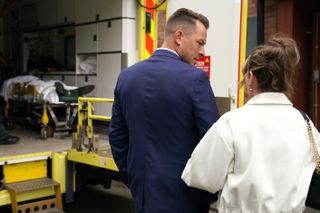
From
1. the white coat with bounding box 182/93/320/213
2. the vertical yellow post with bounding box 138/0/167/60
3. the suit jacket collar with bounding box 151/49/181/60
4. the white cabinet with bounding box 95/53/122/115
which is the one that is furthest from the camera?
Answer: the white cabinet with bounding box 95/53/122/115

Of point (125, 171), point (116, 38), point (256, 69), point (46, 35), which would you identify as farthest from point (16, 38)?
point (256, 69)

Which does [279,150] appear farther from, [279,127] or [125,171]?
[125,171]

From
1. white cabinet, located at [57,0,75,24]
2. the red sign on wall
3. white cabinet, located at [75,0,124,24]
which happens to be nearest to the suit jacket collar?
the red sign on wall

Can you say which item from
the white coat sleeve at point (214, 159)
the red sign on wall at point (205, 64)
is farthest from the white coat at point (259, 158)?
the red sign on wall at point (205, 64)

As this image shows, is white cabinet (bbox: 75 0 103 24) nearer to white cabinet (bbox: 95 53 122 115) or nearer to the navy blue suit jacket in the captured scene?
white cabinet (bbox: 95 53 122 115)

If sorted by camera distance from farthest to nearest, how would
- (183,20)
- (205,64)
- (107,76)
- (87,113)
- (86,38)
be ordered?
(86,38)
(107,76)
(87,113)
(205,64)
(183,20)

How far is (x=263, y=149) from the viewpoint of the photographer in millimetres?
1688

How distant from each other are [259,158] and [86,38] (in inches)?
156

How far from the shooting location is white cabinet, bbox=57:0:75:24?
18.8ft

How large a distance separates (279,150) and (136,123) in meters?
0.77

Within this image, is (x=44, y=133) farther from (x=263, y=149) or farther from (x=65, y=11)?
(x=263, y=149)

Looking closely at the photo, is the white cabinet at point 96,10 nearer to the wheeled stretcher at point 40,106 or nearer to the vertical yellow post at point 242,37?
the wheeled stretcher at point 40,106

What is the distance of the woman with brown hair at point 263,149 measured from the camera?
169 centimetres

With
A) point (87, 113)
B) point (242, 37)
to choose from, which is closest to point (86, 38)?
point (87, 113)
